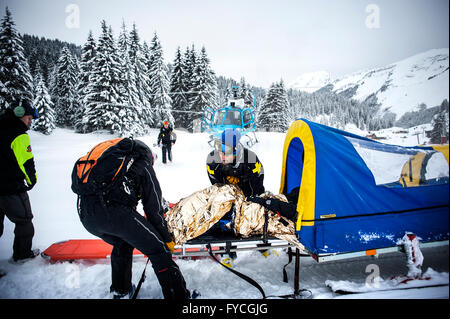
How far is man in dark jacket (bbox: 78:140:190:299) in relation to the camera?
1.92 m

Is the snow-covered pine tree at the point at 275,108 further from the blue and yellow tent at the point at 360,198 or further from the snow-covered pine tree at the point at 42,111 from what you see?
the blue and yellow tent at the point at 360,198

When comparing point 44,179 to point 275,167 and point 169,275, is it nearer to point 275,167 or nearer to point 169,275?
point 169,275

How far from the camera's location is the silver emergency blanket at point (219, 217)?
2422mm

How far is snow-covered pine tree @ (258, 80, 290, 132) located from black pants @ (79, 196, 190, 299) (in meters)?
28.3

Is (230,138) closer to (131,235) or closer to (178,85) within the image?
(131,235)

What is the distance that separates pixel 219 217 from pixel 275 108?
2822 centimetres

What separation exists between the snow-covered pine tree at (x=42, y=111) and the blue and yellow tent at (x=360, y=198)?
27.2 m

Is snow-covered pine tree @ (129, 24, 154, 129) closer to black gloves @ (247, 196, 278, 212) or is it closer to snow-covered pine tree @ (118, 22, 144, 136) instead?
snow-covered pine tree @ (118, 22, 144, 136)

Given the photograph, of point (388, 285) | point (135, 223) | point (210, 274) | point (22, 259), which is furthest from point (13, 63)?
point (388, 285)

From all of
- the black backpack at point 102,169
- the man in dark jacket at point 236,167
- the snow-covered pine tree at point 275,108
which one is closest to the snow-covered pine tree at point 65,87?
the snow-covered pine tree at point 275,108

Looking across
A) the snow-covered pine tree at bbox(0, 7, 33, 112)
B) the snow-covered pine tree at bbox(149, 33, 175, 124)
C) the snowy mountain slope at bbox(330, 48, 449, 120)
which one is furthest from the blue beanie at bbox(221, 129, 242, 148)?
the snow-covered pine tree at bbox(149, 33, 175, 124)

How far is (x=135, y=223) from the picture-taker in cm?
197

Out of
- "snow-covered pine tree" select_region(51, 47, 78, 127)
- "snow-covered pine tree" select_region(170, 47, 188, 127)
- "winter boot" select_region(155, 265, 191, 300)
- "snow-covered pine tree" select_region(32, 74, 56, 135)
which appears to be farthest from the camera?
"snow-covered pine tree" select_region(51, 47, 78, 127)
